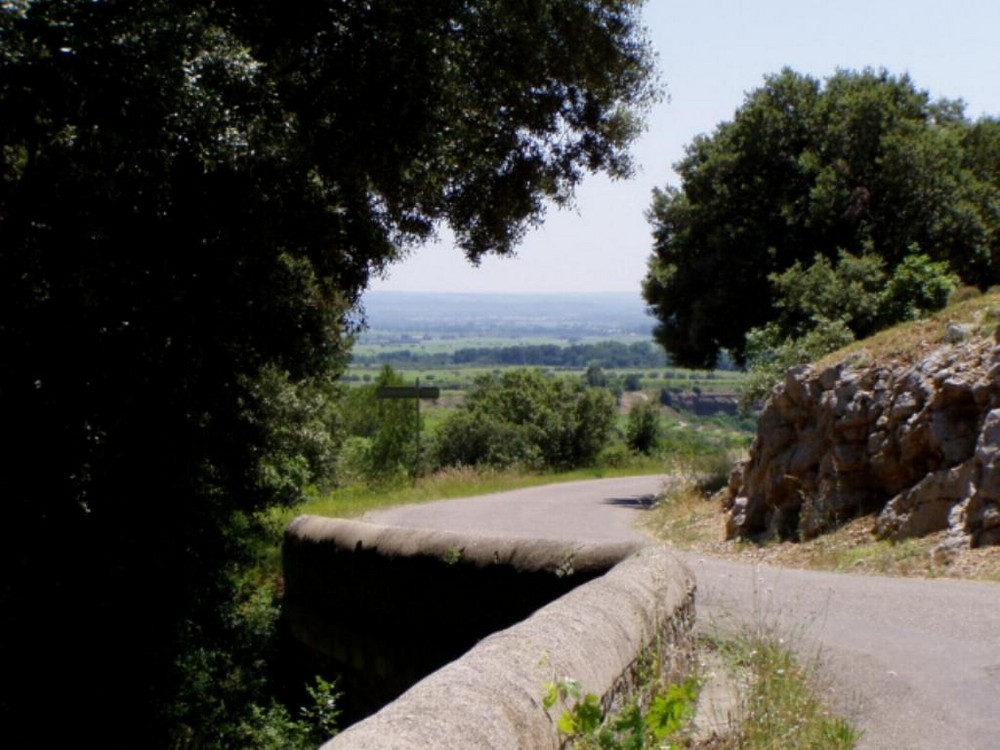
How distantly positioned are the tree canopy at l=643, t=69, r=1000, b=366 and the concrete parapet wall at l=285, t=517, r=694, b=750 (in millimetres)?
18352

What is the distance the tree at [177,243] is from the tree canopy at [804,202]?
15.9 metres

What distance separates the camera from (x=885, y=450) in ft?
49.8

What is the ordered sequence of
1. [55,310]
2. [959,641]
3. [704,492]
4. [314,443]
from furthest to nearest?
[314,443], [704,492], [55,310], [959,641]

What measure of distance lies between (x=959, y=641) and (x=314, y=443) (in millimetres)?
19757

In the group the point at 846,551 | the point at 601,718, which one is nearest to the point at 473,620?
the point at 601,718

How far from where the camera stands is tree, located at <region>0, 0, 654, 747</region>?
371 inches

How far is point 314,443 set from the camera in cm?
2712

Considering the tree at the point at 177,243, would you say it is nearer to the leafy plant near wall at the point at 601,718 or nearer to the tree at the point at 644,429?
the leafy plant near wall at the point at 601,718

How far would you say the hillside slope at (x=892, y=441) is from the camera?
1368cm

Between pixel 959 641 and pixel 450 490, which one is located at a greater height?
pixel 959 641

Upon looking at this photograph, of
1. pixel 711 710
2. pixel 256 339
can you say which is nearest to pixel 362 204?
pixel 256 339

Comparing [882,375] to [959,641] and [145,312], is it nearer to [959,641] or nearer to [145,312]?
[959,641]

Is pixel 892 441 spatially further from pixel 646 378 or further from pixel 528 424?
pixel 646 378

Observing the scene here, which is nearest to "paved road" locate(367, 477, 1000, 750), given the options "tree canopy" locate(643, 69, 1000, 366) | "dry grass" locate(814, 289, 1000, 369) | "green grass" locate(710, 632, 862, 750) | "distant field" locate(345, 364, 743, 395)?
"green grass" locate(710, 632, 862, 750)
